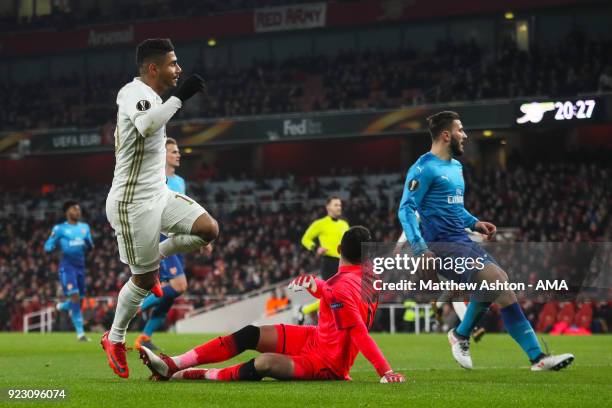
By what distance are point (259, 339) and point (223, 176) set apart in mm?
32411

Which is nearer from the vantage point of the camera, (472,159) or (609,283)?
(609,283)

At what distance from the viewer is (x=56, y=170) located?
44344 millimetres

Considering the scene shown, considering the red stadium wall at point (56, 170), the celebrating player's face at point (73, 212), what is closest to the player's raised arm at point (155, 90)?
the celebrating player's face at point (73, 212)

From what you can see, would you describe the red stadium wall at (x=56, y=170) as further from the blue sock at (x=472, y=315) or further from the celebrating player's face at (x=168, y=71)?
the celebrating player's face at (x=168, y=71)

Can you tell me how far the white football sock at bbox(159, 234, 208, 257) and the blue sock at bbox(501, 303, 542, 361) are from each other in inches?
102

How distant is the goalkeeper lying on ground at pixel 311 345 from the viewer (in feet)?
21.7

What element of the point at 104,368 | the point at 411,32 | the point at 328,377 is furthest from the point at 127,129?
the point at 411,32

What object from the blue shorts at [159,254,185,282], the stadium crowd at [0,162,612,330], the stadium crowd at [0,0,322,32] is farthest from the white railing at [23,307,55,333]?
the stadium crowd at [0,0,322,32]

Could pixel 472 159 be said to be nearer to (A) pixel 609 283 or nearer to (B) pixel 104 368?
(A) pixel 609 283

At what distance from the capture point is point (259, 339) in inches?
269

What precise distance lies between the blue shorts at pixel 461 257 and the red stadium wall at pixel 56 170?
1397 inches

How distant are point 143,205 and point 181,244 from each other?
1.37 ft

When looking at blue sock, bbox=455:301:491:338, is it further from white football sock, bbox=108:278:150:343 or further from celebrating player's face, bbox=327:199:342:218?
celebrating player's face, bbox=327:199:342:218

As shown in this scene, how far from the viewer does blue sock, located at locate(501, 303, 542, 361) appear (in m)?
8.05
